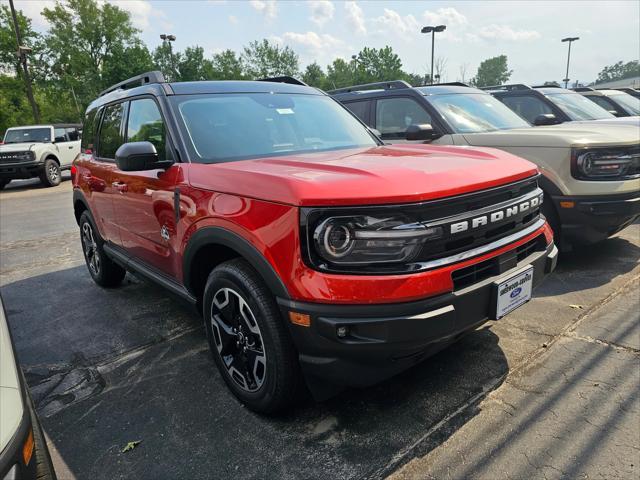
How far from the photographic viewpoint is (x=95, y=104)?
4.59 m

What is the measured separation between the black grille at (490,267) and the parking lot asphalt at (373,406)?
0.77m

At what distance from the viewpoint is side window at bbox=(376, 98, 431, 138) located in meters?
5.58

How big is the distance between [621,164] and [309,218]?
369cm

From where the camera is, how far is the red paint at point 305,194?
6.31ft

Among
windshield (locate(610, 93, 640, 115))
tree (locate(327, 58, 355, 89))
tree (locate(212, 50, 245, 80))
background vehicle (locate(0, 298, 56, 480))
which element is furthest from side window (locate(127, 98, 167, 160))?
tree (locate(327, 58, 355, 89))

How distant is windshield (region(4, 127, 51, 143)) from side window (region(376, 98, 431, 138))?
1310 centimetres

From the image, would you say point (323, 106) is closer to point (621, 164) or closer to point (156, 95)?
point (156, 95)

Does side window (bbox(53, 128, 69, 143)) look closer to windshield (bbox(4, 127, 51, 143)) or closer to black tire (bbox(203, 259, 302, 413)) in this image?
windshield (bbox(4, 127, 51, 143))

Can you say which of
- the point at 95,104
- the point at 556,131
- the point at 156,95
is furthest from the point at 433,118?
the point at 95,104

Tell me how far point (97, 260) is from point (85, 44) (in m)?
49.9

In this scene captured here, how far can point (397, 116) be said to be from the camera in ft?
19.3

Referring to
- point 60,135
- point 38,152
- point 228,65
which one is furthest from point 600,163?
point 228,65

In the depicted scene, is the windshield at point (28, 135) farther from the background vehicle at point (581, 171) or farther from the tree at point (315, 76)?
the tree at point (315, 76)

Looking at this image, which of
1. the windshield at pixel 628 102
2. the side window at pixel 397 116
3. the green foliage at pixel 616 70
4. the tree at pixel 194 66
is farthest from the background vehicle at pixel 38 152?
the green foliage at pixel 616 70
